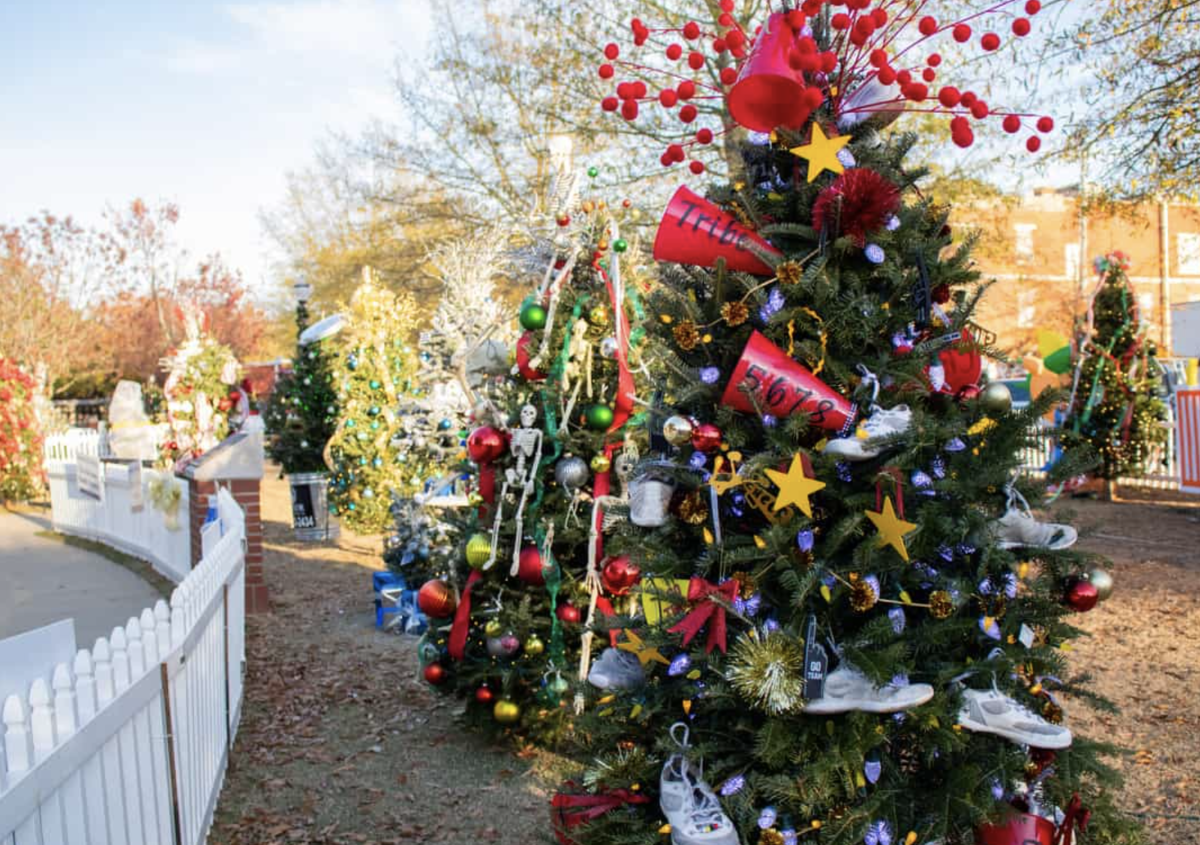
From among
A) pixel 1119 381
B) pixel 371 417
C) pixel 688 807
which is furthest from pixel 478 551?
pixel 1119 381

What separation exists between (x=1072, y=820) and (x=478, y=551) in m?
3.04

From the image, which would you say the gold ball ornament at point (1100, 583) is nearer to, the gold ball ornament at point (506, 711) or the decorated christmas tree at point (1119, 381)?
the gold ball ornament at point (506, 711)

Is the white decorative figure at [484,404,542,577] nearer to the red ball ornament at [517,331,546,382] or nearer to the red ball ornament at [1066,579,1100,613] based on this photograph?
the red ball ornament at [517,331,546,382]

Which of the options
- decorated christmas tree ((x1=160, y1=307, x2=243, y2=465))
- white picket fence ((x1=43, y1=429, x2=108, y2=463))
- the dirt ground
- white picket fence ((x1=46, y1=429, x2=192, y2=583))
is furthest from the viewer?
white picket fence ((x1=43, y1=429, x2=108, y2=463))

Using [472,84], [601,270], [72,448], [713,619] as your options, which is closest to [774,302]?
[713,619]

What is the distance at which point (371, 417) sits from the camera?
13.5m

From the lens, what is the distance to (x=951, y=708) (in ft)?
9.31

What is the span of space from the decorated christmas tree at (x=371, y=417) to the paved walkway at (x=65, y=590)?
10.5 ft

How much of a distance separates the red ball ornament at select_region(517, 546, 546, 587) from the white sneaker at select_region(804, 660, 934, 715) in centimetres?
244

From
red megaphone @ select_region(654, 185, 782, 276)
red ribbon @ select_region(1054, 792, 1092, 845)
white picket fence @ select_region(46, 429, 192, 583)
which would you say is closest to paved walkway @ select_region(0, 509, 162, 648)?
white picket fence @ select_region(46, 429, 192, 583)

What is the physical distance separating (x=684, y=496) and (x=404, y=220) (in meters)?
15.3

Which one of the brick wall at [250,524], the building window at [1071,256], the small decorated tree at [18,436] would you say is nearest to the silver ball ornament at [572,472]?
the brick wall at [250,524]

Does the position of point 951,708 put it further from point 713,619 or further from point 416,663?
point 416,663

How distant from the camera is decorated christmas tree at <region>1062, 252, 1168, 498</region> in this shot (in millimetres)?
14039
